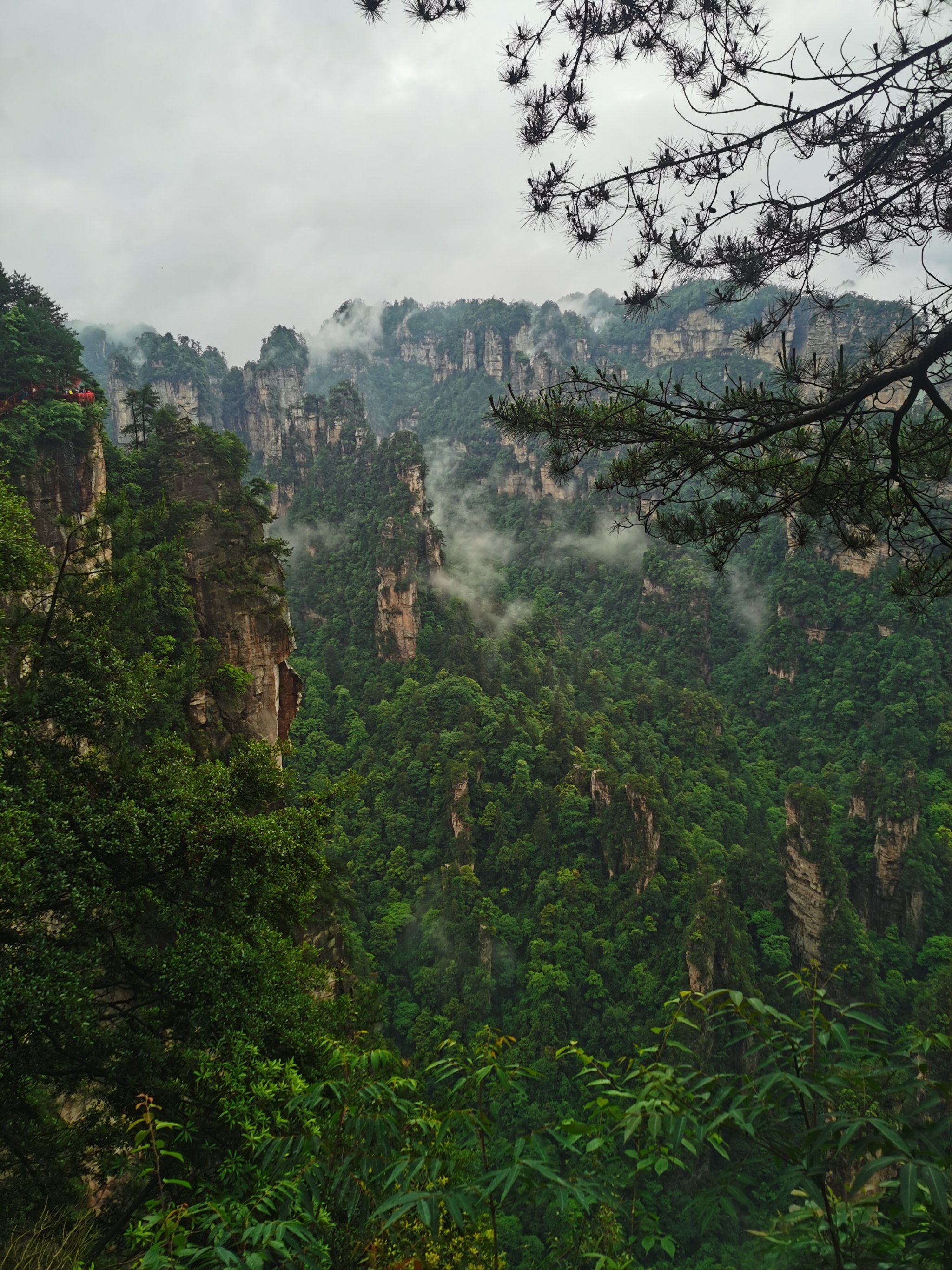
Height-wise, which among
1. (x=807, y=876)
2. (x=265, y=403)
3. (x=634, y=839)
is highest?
(x=265, y=403)

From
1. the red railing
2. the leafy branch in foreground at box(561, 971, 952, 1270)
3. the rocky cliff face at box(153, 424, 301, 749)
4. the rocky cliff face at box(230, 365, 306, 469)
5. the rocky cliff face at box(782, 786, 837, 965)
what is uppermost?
the rocky cliff face at box(230, 365, 306, 469)

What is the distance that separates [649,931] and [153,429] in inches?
1110

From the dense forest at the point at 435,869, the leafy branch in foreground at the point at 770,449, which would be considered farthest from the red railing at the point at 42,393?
the leafy branch in foreground at the point at 770,449

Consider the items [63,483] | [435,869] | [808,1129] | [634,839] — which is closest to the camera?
[808,1129]

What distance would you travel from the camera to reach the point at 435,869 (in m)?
33.3

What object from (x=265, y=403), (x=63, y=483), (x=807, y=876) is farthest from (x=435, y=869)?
(x=265, y=403)

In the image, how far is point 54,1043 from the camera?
4688 millimetres

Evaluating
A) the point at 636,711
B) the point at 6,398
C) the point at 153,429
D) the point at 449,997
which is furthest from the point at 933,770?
the point at 6,398

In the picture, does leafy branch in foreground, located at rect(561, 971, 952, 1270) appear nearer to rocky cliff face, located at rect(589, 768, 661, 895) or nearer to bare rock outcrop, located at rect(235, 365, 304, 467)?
rocky cliff face, located at rect(589, 768, 661, 895)

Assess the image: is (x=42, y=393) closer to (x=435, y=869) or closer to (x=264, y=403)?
(x=435, y=869)

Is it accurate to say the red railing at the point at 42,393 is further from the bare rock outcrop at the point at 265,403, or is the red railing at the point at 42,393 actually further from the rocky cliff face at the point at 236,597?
the bare rock outcrop at the point at 265,403

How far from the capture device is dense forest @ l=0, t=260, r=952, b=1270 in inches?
88.9

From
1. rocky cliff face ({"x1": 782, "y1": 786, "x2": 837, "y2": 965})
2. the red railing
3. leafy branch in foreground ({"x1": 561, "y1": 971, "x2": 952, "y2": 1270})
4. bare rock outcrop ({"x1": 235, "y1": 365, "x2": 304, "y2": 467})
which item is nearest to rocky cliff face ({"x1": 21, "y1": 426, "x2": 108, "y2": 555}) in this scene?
the red railing

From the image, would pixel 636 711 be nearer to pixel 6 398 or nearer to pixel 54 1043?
Result: pixel 6 398
